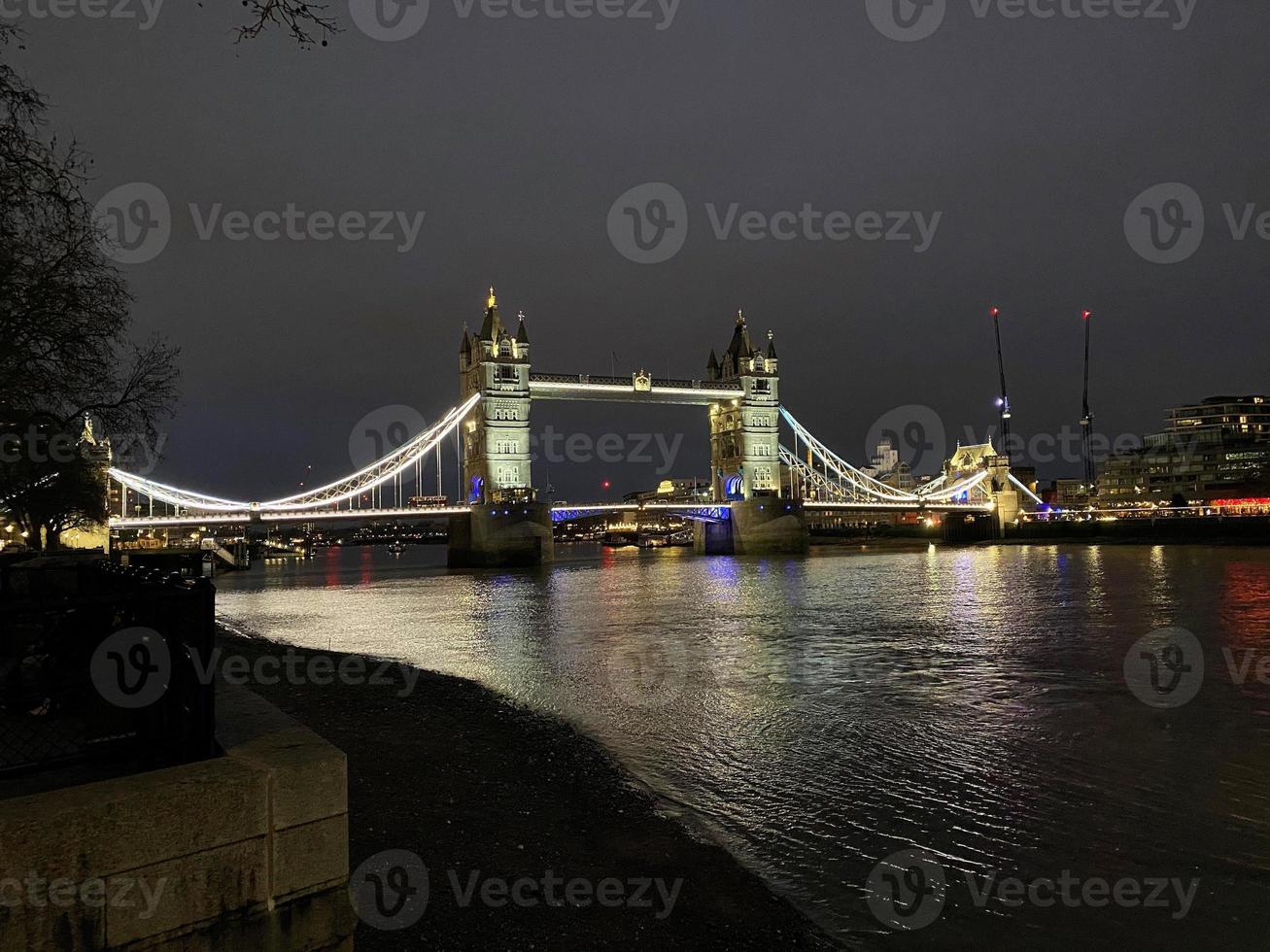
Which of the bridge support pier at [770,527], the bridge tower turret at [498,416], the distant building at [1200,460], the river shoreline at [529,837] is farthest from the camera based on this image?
the distant building at [1200,460]

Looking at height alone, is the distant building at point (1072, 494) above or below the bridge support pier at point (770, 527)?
above

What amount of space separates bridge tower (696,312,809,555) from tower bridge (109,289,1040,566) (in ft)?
0.42

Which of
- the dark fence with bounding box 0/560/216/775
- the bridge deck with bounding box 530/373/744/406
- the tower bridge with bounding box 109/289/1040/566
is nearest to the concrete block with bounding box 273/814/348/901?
the dark fence with bounding box 0/560/216/775

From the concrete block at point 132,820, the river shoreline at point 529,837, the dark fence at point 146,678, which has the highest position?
the dark fence at point 146,678

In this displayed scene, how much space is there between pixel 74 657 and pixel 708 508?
7229 centimetres

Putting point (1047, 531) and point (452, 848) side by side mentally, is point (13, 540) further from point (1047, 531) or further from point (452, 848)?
point (1047, 531)

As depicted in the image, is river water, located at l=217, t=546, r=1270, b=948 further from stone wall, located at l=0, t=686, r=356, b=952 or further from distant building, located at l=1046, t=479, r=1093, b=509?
distant building, located at l=1046, t=479, r=1093, b=509

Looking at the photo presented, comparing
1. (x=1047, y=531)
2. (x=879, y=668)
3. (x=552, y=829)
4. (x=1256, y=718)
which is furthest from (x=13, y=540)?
(x=1047, y=531)

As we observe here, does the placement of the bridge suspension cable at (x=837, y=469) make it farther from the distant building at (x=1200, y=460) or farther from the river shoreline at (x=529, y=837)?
the river shoreline at (x=529, y=837)

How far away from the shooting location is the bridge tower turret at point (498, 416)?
221 feet

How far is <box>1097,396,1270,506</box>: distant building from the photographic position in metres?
105

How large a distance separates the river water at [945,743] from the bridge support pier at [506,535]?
110 ft

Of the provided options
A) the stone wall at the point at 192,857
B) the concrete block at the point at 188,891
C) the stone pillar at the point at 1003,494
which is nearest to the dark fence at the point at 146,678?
the stone wall at the point at 192,857

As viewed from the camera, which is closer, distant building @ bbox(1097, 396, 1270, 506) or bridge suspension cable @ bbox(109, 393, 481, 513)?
bridge suspension cable @ bbox(109, 393, 481, 513)
